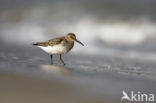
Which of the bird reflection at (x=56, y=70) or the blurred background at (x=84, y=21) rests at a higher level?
the blurred background at (x=84, y=21)

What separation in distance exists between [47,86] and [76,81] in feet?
1.26

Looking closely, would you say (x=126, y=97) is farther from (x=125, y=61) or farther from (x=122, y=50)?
(x=122, y=50)

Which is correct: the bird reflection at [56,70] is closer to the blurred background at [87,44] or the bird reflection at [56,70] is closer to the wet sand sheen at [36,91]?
the blurred background at [87,44]

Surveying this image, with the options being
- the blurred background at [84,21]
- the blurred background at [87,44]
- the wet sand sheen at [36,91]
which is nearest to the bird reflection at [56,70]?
the blurred background at [87,44]

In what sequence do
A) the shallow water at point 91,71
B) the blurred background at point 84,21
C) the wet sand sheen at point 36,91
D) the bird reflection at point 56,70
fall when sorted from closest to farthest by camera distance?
the wet sand sheen at point 36,91 < the shallow water at point 91,71 < the bird reflection at point 56,70 < the blurred background at point 84,21

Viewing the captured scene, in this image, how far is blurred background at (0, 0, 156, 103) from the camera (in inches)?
167

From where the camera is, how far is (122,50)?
661cm

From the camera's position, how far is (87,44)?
6.84 m

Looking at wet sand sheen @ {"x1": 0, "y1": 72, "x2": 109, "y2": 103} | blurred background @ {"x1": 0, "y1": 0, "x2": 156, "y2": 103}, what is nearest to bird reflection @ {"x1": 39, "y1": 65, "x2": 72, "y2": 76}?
blurred background @ {"x1": 0, "y1": 0, "x2": 156, "y2": 103}

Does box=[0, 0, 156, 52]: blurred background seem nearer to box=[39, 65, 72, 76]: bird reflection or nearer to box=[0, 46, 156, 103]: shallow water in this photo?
box=[0, 46, 156, 103]: shallow water

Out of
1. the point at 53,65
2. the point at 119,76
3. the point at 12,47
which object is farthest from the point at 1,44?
the point at 119,76

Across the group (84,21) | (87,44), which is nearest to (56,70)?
(87,44)

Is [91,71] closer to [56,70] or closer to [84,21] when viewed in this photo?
[56,70]

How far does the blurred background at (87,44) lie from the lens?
4.23 meters
